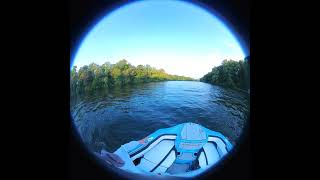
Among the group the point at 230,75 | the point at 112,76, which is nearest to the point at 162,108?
the point at 112,76


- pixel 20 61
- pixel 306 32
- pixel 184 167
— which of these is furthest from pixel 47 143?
pixel 306 32

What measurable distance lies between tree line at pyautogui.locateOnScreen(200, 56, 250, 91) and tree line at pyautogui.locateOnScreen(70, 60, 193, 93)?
9.1 inches

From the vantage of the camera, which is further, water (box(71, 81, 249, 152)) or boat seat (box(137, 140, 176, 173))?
water (box(71, 81, 249, 152))

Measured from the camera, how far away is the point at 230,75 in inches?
104

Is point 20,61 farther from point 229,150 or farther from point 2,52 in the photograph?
point 229,150

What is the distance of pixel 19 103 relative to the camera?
5.78 ft

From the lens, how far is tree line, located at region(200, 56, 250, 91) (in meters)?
2.54

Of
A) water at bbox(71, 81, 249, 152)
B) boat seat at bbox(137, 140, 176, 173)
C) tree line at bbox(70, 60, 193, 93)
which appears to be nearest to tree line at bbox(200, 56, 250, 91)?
water at bbox(71, 81, 249, 152)

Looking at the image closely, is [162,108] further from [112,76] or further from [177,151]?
[112,76]

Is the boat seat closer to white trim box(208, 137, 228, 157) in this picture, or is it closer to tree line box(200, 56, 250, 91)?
white trim box(208, 137, 228, 157)

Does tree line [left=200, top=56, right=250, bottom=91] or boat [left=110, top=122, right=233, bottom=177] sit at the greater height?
tree line [left=200, top=56, right=250, bottom=91]

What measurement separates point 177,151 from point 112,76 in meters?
0.91

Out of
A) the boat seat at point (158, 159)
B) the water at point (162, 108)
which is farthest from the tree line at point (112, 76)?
the boat seat at point (158, 159)

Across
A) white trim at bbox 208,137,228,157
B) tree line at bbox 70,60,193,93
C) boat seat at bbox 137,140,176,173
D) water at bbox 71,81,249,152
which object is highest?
tree line at bbox 70,60,193,93
